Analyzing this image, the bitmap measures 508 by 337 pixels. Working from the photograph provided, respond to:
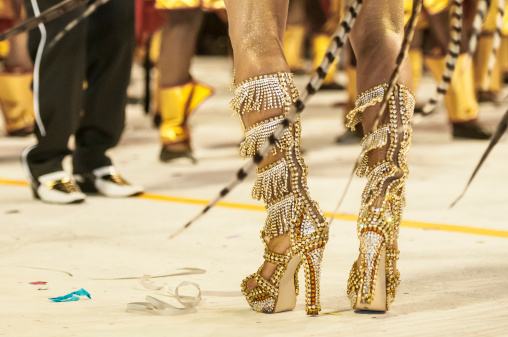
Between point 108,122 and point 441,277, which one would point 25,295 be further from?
point 108,122

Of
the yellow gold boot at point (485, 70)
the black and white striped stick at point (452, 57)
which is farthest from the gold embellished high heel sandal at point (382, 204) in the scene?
the yellow gold boot at point (485, 70)

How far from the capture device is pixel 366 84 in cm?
147

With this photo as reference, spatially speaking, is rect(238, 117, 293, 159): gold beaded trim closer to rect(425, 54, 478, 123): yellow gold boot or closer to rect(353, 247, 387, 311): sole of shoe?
rect(353, 247, 387, 311): sole of shoe

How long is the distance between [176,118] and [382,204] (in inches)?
74.6

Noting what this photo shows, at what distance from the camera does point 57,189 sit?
244 centimetres

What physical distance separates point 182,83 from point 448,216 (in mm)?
1297

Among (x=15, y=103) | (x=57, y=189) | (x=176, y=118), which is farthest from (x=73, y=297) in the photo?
(x=15, y=103)

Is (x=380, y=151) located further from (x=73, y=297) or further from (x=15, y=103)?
(x=15, y=103)

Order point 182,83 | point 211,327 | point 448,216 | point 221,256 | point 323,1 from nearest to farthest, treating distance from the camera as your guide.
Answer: point 211,327
point 221,256
point 448,216
point 182,83
point 323,1

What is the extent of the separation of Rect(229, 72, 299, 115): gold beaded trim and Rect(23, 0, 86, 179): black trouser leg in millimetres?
1042

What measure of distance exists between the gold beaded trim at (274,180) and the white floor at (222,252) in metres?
0.20

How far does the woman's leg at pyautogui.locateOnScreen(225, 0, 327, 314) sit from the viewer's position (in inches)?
55.3

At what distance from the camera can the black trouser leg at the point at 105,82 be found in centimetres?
249

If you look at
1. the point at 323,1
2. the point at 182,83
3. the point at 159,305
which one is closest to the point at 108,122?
the point at 182,83
